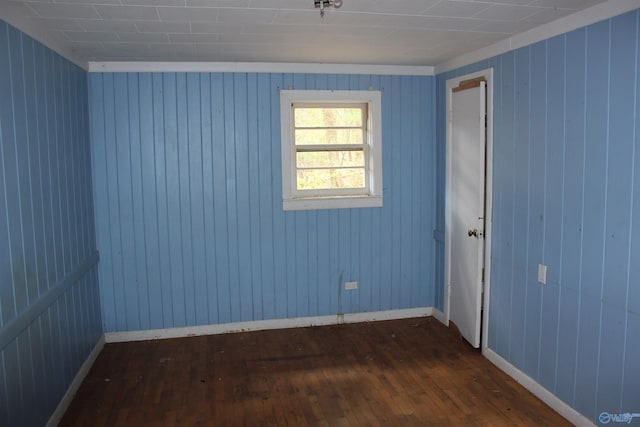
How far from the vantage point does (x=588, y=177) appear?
2865 millimetres

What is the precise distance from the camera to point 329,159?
15.6 ft

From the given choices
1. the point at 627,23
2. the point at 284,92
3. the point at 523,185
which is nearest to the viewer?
the point at 627,23

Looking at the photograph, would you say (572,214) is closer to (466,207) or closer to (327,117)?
(466,207)

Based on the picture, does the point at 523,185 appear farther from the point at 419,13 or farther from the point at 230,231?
the point at 230,231

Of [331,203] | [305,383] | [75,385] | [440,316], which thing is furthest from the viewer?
[440,316]

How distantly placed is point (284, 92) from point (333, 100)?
459mm

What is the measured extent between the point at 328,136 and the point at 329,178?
0.39 metres

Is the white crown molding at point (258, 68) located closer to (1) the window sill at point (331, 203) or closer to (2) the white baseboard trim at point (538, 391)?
(1) the window sill at point (331, 203)

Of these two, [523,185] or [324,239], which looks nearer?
[523,185]

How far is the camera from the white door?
3.93 m

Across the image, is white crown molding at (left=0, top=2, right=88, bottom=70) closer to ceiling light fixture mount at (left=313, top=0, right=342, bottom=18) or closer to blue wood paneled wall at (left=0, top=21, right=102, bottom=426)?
blue wood paneled wall at (left=0, top=21, right=102, bottom=426)

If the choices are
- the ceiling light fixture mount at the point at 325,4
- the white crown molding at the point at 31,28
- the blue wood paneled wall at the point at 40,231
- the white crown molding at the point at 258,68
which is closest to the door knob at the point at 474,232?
the white crown molding at the point at 258,68

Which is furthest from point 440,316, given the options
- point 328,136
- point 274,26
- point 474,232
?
point 274,26

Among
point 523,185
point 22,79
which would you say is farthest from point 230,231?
point 523,185
